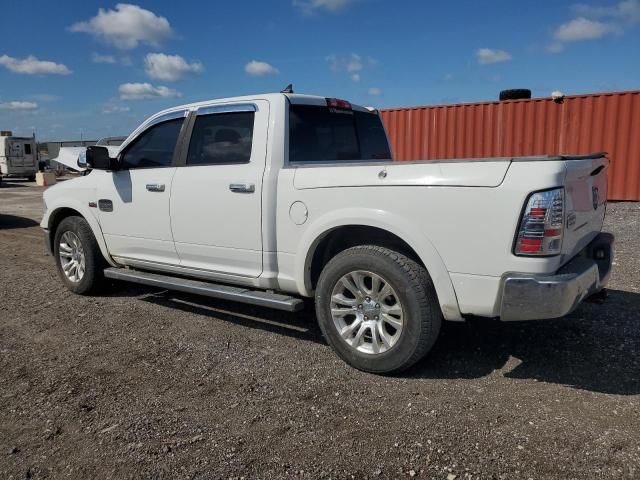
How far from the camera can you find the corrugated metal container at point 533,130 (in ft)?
39.7

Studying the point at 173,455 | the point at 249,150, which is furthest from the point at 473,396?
the point at 249,150

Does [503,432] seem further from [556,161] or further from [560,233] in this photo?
[556,161]

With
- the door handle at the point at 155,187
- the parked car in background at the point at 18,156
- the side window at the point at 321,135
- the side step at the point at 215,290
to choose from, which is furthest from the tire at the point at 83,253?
the parked car in background at the point at 18,156

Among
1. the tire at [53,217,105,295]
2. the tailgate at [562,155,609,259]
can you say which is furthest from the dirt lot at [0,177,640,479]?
the tailgate at [562,155,609,259]

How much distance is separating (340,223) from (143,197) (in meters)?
2.15

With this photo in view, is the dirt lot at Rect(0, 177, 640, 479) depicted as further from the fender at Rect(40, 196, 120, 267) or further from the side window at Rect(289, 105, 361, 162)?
the side window at Rect(289, 105, 361, 162)

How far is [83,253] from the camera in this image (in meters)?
5.58

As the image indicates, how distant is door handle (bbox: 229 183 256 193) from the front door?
2.53ft

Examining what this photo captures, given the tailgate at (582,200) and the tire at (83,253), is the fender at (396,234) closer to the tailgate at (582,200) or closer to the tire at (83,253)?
the tailgate at (582,200)

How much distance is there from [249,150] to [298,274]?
106 cm

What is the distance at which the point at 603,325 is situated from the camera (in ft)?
14.8

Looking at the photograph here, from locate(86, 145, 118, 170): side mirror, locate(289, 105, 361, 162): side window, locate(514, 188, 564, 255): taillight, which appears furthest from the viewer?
locate(86, 145, 118, 170): side mirror

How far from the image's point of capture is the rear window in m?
4.30

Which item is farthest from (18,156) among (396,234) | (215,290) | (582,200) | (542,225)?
(542,225)
